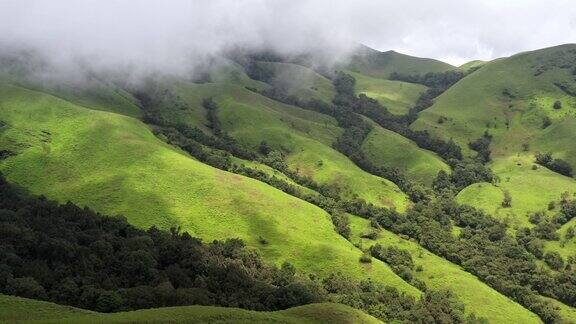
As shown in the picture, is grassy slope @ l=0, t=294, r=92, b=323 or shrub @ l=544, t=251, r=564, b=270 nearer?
grassy slope @ l=0, t=294, r=92, b=323

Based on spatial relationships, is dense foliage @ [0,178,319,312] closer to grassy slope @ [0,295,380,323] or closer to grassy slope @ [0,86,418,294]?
grassy slope @ [0,295,380,323]

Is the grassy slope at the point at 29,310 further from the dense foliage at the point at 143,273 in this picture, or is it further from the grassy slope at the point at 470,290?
the grassy slope at the point at 470,290

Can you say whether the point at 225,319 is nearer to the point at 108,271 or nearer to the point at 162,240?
the point at 108,271

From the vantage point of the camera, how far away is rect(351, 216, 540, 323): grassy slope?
15775 cm

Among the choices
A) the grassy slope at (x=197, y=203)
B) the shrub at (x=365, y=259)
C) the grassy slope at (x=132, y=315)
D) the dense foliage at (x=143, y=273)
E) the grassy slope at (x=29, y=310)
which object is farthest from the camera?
the shrub at (x=365, y=259)

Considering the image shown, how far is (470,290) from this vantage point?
16750 cm

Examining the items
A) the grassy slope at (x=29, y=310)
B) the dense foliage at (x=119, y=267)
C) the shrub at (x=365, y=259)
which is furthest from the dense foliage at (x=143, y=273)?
the shrub at (x=365, y=259)

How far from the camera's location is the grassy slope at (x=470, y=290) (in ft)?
518

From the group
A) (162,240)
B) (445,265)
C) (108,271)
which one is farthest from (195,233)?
(445,265)

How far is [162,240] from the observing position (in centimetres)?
14412

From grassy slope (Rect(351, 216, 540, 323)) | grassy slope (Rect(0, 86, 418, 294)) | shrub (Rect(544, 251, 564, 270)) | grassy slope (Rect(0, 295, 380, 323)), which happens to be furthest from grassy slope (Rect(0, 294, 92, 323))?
shrub (Rect(544, 251, 564, 270))

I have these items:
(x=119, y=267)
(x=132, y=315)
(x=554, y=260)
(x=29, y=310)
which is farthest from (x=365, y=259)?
(x=29, y=310)

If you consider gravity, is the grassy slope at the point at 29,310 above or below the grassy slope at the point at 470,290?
above

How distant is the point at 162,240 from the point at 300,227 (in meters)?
51.7
